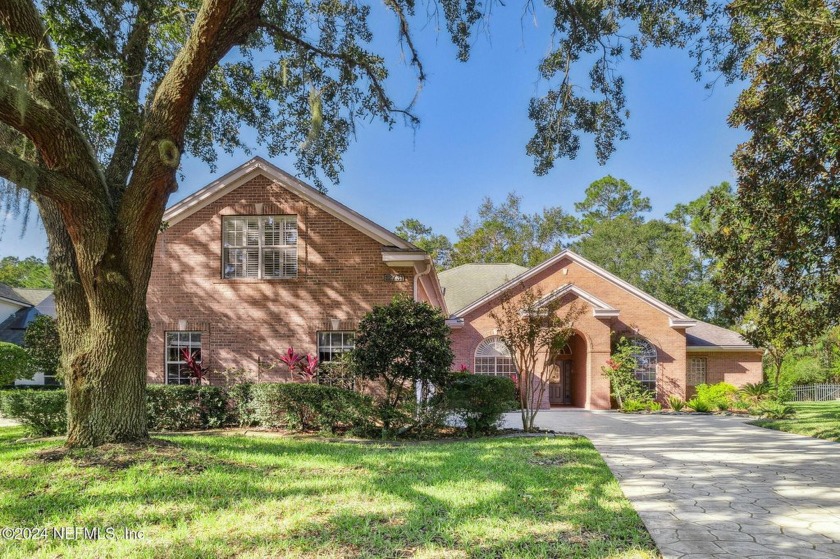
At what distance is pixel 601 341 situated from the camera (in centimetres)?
1911

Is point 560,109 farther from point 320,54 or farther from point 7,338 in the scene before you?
point 7,338

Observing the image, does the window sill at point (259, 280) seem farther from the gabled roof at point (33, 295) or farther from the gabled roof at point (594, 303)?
the gabled roof at point (33, 295)

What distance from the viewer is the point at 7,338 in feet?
81.6

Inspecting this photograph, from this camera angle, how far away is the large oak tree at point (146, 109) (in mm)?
6348

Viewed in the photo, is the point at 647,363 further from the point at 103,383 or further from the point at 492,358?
the point at 103,383

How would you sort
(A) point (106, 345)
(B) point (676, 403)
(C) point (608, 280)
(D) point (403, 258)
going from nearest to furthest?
(A) point (106, 345) → (D) point (403, 258) → (B) point (676, 403) → (C) point (608, 280)

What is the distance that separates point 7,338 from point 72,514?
88.0 ft

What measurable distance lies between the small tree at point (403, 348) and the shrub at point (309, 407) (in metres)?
0.50

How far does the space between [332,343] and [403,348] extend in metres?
3.44

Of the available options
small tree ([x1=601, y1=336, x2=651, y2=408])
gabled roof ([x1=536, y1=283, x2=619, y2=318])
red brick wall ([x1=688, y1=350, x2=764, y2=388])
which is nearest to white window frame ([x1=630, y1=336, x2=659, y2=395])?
small tree ([x1=601, y1=336, x2=651, y2=408])

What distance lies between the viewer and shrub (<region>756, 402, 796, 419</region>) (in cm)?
1591

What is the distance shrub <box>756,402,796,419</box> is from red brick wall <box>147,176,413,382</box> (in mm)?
12877

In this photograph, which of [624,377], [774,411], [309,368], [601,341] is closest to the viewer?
[309,368]

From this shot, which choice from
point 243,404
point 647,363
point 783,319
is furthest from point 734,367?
point 243,404
